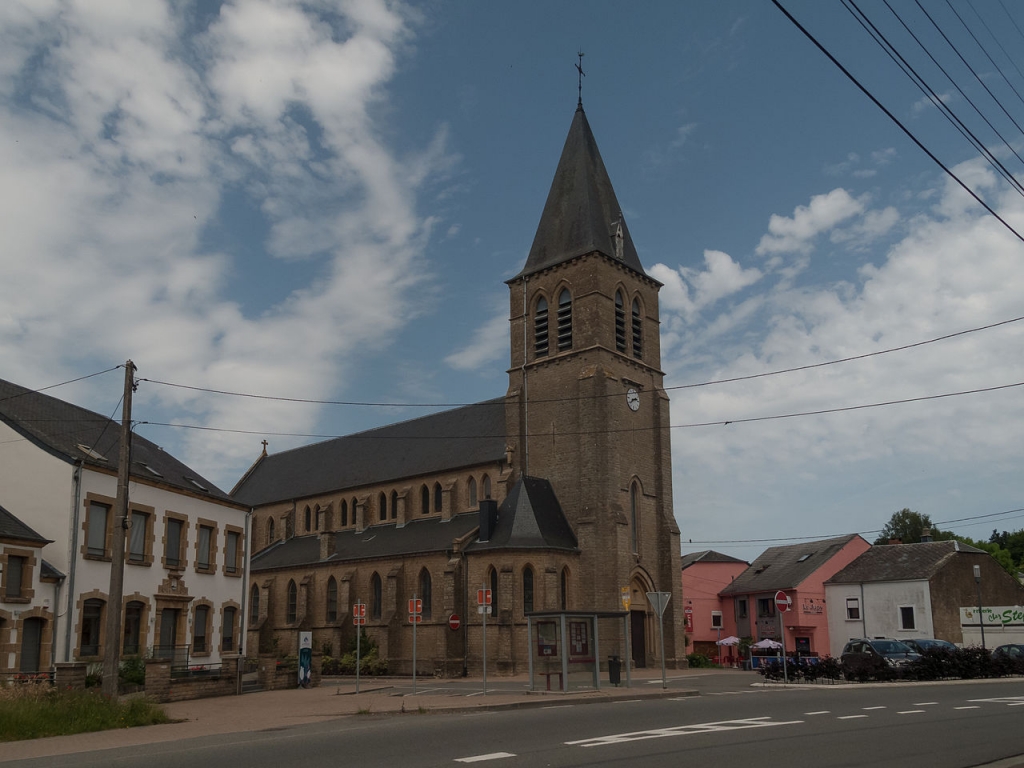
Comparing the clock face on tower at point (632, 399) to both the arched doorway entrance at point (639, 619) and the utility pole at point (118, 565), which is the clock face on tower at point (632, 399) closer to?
the arched doorway entrance at point (639, 619)

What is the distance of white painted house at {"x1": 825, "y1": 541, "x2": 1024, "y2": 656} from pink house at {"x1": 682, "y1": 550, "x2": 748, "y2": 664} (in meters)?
8.68

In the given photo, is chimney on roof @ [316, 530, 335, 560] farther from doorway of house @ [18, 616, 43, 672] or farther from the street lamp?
the street lamp

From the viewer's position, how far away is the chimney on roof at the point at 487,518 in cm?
4241

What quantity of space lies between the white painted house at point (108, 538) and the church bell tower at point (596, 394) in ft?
50.0

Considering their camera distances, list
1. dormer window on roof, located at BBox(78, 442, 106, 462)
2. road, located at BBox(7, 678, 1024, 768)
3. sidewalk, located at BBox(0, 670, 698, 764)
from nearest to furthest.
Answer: road, located at BBox(7, 678, 1024, 768)
sidewalk, located at BBox(0, 670, 698, 764)
dormer window on roof, located at BBox(78, 442, 106, 462)

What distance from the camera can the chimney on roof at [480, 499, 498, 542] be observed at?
42.4m

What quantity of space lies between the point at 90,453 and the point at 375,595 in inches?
839

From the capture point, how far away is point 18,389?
1133 inches

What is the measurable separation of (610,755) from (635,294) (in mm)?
38044

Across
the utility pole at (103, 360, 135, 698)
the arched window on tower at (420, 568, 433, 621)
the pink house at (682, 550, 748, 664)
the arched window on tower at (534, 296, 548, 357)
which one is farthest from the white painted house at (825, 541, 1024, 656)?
the utility pole at (103, 360, 135, 698)

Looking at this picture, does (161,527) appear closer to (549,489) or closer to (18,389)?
(18,389)

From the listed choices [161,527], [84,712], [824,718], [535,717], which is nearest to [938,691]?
[824,718]

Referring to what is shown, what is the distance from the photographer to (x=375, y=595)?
46531 millimetres

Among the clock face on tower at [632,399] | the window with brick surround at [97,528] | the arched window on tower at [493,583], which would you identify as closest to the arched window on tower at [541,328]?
the clock face on tower at [632,399]
